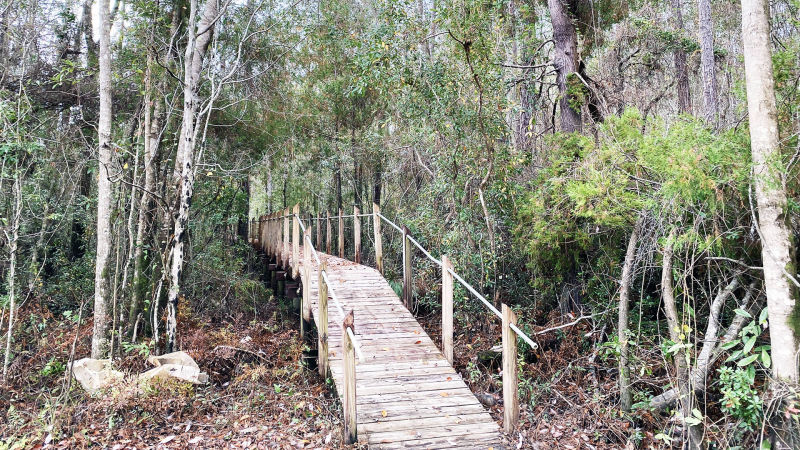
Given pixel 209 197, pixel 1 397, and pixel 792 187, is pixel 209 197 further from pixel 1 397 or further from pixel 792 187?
pixel 792 187

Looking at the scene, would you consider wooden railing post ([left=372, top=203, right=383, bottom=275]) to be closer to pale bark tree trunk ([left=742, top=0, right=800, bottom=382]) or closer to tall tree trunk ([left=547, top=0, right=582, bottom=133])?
tall tree trunk ([left=547, top=0, right=582, bottom=133])

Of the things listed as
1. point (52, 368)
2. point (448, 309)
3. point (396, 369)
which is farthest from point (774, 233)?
point (52, 368)

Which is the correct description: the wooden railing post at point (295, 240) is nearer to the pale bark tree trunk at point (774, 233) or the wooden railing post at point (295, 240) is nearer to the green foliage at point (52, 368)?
the green foliage at point (52, 368)

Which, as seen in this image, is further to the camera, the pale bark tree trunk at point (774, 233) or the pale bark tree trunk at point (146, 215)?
the pale bark tree trunk at point (146, 215)

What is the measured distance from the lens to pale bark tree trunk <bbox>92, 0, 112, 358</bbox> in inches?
283

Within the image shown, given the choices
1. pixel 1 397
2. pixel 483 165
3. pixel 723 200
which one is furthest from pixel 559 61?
pixel 1 397

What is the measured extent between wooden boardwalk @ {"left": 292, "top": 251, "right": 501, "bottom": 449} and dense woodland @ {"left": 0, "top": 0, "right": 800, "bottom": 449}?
16.5 inches

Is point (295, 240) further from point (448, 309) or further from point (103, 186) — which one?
point (448, 309)

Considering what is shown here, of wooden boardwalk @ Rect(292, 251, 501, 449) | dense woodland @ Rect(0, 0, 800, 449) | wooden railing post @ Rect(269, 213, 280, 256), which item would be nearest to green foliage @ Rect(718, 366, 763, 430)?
dense woodland @ Rect(0, 0, 800, 449)

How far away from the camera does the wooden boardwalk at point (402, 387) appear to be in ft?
14.4

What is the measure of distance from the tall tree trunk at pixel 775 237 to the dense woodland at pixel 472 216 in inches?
0.7

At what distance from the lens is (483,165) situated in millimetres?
7633

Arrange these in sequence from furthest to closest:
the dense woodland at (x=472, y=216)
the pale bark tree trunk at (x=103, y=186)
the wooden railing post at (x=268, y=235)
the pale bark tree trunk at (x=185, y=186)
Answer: the wooden railing post at (x=268, y=235) → the pale bark tree trunk at (x=185, y=186) → the pale bark tree trunk at (x=103, y=186) → the dense woodland at (x=472, y=216)

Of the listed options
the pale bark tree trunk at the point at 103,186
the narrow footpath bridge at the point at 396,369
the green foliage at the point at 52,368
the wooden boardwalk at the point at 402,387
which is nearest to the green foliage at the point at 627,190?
the narrow footpath bridge at the point at 396,369
